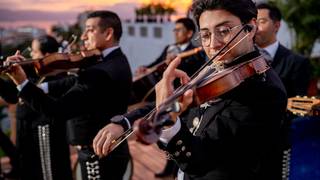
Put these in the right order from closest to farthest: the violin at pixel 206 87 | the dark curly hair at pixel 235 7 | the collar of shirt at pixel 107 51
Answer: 1. the violin at pixel 206 87
2. the dark curly hair at pixel 235 7
3. the collar of shirt at pixel 107 51

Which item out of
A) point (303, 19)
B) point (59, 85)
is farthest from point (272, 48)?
point (303, 19)

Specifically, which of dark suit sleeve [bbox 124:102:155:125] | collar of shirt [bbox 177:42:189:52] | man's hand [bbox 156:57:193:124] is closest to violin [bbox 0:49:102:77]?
dark suit sleeve [bbox 124:102:155:125]

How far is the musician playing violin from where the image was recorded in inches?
57.4

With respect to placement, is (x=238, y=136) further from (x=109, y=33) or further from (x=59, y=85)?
(x=59, y=85)

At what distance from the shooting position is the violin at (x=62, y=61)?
315cm

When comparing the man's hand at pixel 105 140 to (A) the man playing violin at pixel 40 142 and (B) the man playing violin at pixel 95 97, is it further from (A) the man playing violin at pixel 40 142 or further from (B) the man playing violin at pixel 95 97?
(A) the man playing violin at pixel 40 142

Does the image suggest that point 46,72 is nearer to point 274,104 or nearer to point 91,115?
point 91,115

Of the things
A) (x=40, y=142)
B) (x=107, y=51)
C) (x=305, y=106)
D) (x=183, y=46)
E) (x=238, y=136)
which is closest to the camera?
(x=238, y=136)

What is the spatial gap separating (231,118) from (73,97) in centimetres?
162

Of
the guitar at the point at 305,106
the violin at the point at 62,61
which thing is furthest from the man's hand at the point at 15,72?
the guitar at the point at 305,106

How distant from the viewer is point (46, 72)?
11.1 feet

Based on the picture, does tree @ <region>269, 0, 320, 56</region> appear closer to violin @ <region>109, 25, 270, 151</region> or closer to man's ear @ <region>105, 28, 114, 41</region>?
man's ear @ <region>105, 28, 114, 41</region>

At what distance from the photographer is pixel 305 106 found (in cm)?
240

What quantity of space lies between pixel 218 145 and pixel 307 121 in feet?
5.92
